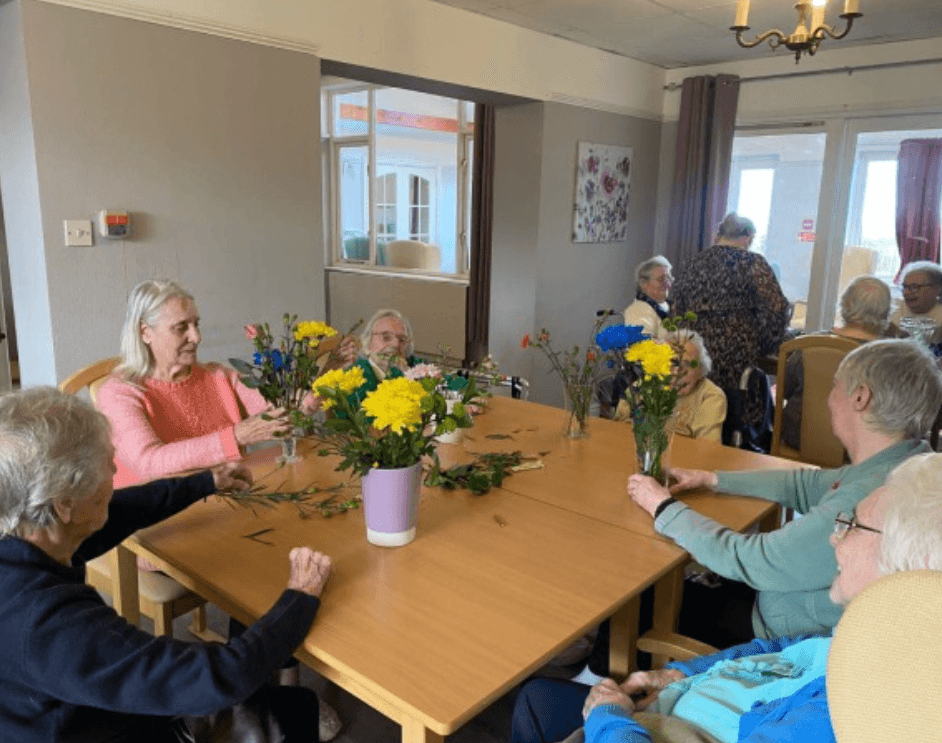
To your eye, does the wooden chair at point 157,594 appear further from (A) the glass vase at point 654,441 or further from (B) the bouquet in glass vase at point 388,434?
(A) the glass vase at point 654,441

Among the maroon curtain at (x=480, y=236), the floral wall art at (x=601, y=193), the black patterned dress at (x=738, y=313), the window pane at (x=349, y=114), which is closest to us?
the black patterned dress at (x=738, y=313)

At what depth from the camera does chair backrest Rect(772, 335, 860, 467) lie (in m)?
3.04

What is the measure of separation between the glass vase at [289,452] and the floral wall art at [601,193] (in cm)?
365

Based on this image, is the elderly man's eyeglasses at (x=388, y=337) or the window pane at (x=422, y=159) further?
the window pane at (x=422, y=159)

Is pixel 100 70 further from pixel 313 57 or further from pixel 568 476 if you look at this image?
pixel 568 476

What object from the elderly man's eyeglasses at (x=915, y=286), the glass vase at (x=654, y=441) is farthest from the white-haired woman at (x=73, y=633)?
the elderly man's eyeglasses at (x=915, y=286)

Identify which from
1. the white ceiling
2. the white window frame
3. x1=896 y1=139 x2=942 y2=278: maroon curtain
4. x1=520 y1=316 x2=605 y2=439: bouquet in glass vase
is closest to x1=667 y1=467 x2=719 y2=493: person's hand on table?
x1=520 y1=316 x2=605 y2=439: bouquet in glass vase

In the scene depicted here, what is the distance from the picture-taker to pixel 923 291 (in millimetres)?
3930

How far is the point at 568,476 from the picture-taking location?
2043 millimetres

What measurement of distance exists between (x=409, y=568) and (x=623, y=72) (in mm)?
4909

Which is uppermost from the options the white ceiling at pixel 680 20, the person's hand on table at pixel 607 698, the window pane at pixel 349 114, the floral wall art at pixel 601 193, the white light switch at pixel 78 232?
the white ceiling at pixel 680 20

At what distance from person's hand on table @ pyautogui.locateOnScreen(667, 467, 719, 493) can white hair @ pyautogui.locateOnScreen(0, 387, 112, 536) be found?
1335 millimetres

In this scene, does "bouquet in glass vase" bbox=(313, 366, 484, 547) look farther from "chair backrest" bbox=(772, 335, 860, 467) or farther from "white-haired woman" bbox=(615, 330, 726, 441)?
"chair backrest" bbox=(772, 335, 860, 467)

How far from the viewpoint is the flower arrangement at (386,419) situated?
140 cm
